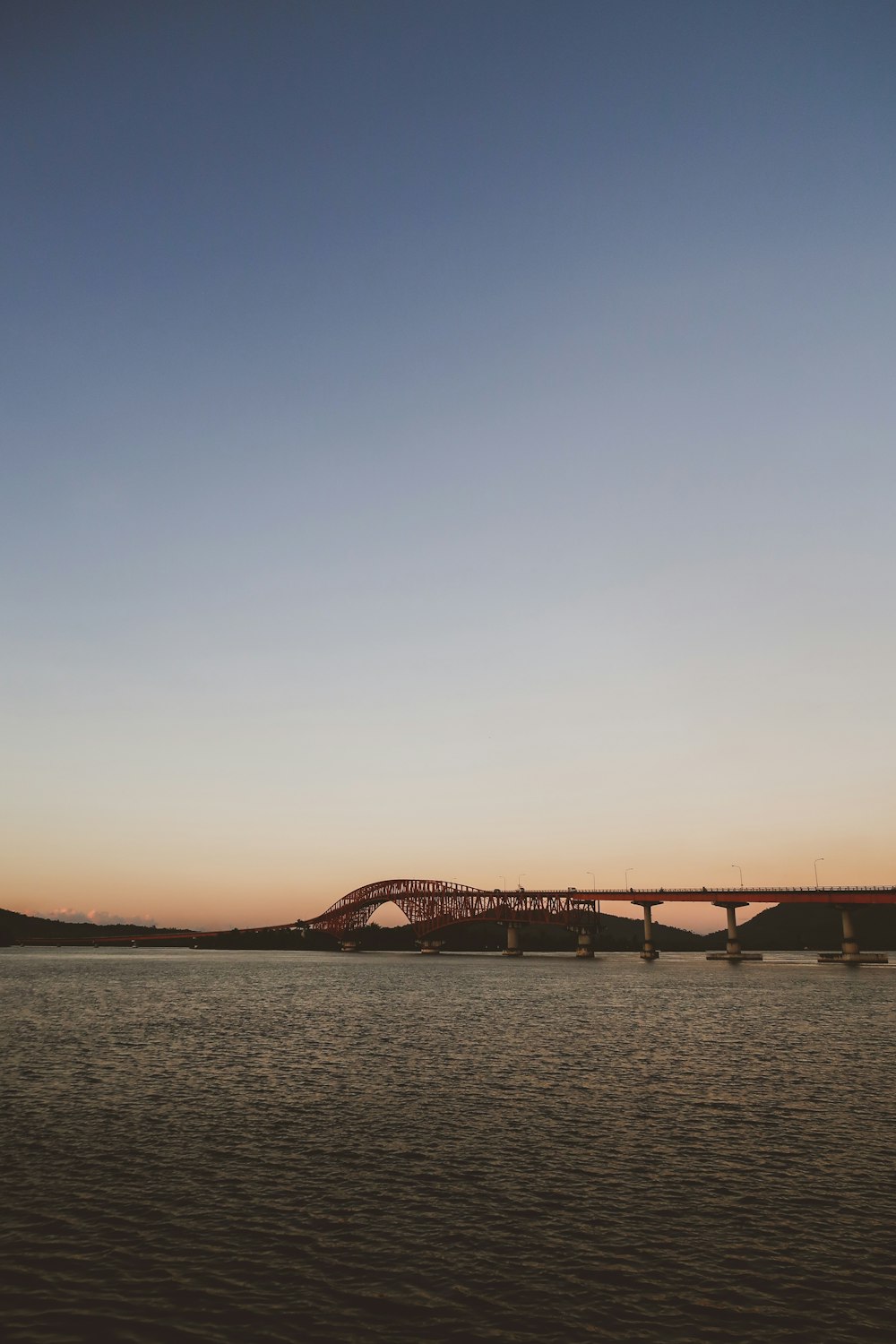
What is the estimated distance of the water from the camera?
658 inches

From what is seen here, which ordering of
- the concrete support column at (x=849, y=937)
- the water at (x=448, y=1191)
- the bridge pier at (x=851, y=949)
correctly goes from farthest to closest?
the concrete support column at (x=849, y=937) → the bridge pier at (x=851, y=949) → the water at (x=448, y=1191)

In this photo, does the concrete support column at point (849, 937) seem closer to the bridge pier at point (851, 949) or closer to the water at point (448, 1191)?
the bridge pier at point (851, 949)

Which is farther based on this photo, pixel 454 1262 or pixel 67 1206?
pixel 67 1206

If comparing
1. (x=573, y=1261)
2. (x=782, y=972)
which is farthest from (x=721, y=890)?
(x=573, y=1261)

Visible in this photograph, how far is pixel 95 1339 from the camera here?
1537cm

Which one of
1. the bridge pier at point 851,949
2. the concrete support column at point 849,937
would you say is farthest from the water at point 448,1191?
the bridge pier at point 851,949

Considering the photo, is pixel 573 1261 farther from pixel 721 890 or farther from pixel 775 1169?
pixel 721 890

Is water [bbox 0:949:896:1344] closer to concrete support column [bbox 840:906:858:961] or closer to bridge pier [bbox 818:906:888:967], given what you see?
concrete support column [bbox 840:906:858:961]

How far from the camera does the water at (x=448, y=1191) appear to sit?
16.7 metres

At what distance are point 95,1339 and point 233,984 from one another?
11736 centimetres

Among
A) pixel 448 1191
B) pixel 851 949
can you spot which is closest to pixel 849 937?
pixel 851 949

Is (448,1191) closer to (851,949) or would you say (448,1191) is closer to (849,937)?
(849,937)

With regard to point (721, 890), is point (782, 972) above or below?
Result: below

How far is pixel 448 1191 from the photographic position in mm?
24250
